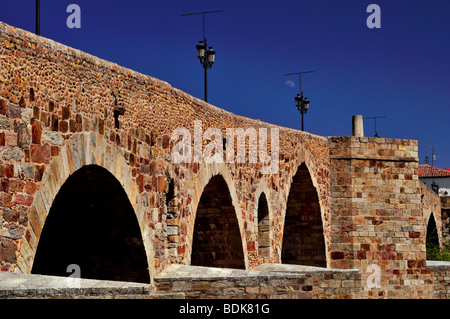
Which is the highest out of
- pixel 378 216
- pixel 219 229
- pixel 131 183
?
pixel 131 183

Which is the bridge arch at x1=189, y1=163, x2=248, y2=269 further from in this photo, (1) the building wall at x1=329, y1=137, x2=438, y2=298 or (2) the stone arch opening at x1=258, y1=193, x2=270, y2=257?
(1) the building wall at x1=329, y1=137, x2=438, y2=298

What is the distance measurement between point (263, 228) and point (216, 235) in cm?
194

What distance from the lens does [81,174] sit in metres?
7.69

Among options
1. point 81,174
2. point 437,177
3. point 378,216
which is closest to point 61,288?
point 81,174

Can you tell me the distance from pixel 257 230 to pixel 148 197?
5.01 metres

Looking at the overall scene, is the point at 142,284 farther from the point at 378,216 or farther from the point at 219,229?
the point at 378,216

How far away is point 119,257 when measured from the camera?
337 inches

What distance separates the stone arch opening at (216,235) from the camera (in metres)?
11.8

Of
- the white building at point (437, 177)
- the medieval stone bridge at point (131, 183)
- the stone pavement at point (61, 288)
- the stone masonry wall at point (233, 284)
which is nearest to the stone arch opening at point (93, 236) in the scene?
the medieval stone bridge at point (131, 183)

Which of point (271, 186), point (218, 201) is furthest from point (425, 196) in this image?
point (218, 201)

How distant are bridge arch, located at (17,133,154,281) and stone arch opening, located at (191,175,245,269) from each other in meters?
3.30

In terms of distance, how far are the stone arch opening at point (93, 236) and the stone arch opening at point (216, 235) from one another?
11.0 feet

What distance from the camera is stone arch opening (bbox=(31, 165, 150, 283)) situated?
8.14m

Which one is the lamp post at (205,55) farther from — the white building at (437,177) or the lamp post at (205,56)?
the white building at (437,177)
